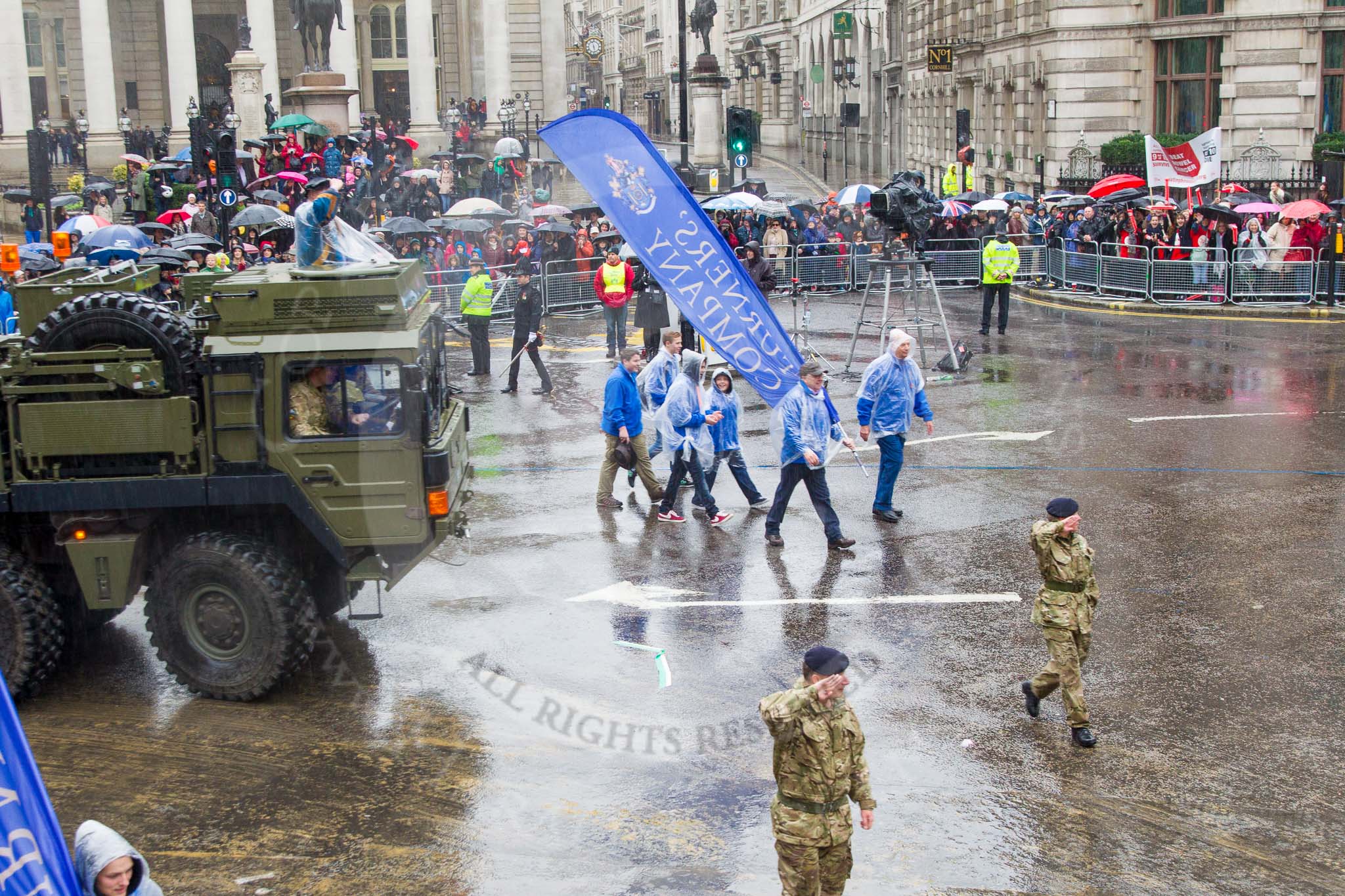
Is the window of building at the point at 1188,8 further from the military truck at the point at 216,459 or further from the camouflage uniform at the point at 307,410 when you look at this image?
the camouflage uniform at the point at 307,410

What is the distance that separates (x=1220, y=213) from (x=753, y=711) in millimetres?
21083

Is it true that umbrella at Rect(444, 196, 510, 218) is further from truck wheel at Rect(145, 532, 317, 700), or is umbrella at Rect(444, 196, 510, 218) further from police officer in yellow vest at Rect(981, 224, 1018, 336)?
truck wheel at Rect(145, 532, 317, 700)

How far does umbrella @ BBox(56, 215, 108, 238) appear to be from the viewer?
27234 mm

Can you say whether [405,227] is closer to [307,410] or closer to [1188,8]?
A: [307,410]

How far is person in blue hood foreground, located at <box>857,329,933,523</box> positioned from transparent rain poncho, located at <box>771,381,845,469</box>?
2.75ft

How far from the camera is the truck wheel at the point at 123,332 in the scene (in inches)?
370

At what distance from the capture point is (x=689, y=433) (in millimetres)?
14086

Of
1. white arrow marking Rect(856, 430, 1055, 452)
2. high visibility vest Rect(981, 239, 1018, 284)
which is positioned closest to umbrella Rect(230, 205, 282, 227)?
high visibility vest Rect(981, 239, 1018, 284)

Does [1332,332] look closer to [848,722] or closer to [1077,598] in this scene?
[1077,598]

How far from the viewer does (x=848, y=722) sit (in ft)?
21.3

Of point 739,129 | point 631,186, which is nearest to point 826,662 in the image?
point 631,186

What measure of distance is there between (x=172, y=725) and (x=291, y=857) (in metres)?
2.15

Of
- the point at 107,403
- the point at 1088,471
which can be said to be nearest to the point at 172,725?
the point at 107,403

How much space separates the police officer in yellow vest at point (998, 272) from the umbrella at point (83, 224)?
16.1 m
